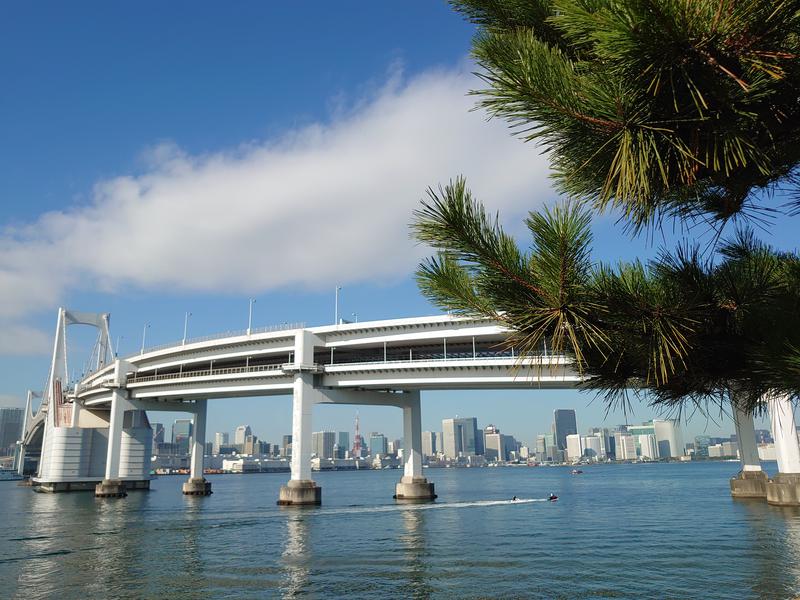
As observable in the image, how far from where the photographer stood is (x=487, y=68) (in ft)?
19.5

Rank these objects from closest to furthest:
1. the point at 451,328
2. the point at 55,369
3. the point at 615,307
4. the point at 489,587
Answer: the point at 615,307
the point at 489,587
the point at 451,328
the point at 55,369

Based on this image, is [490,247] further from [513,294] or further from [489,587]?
[489,587]

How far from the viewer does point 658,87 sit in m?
4.64

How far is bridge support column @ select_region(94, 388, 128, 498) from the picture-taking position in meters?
77.2

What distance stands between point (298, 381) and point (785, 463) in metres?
43.2

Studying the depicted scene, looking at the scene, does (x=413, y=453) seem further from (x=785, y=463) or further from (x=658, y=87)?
(x=658, y=87)

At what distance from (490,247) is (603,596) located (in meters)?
18.7

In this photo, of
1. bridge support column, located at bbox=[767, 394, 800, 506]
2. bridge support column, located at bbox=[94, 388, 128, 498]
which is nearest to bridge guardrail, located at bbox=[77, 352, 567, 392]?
bridge support column, located at bbox=[94, 388, 128, 498]

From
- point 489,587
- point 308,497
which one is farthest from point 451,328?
point 489,587

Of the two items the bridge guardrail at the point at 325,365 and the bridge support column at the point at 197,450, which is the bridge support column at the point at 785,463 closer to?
the bridge guardrail at the point at 325,365

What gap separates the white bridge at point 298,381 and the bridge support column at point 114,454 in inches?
5.4

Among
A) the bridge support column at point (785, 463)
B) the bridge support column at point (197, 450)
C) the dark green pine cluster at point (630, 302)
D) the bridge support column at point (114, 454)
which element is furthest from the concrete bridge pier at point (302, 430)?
the dark green pine cluster at point (630, 302)

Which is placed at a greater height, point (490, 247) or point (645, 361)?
point (490, 247)

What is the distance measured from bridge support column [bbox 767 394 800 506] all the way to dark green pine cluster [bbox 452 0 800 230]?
171 feet
